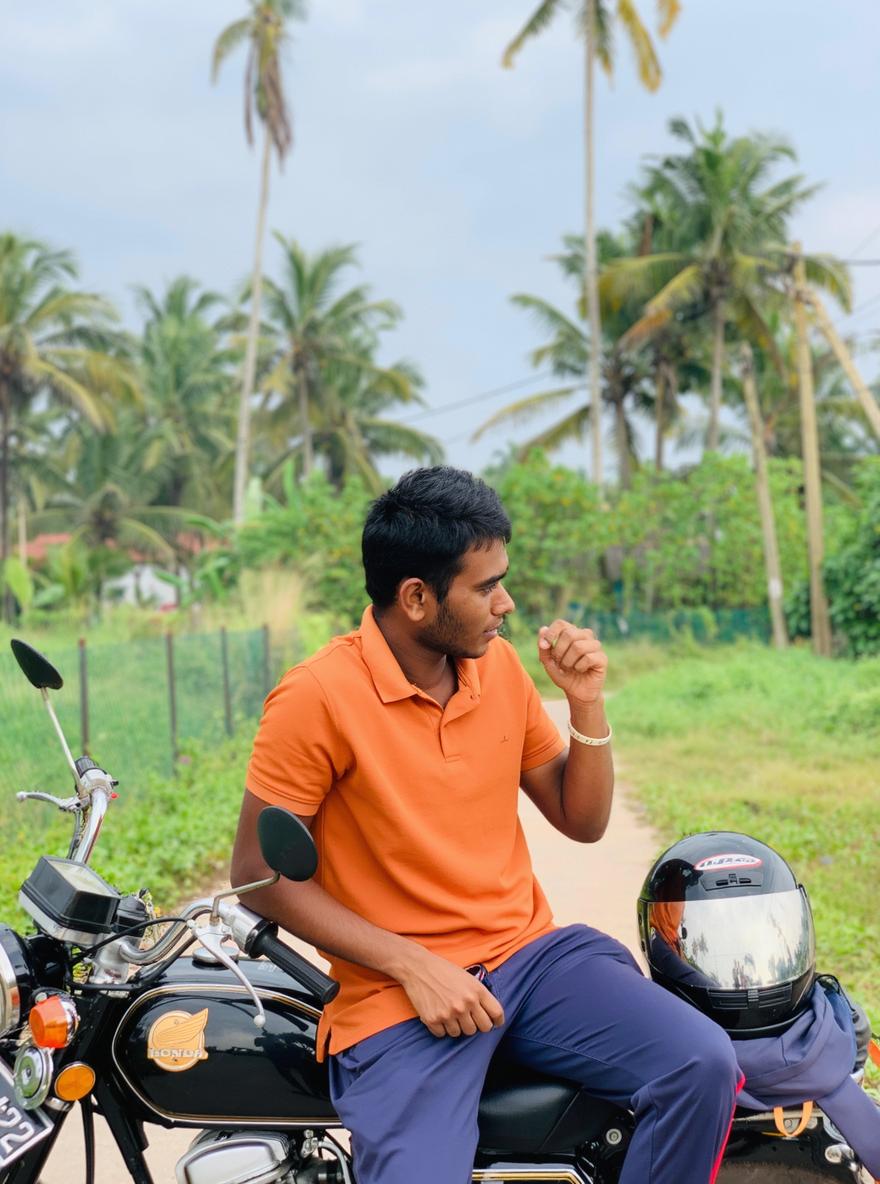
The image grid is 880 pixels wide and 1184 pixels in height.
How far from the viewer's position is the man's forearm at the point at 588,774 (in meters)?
2.35

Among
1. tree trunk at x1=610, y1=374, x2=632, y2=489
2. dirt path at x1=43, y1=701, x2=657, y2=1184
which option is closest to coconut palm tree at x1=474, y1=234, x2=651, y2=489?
tree trunk at x1=610, y1=374, x2=632, y2=489

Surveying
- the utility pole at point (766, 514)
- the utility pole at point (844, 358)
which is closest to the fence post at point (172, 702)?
the utility pole at point (844, 358)

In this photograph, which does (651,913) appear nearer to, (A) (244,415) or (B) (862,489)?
(B) (862,489)

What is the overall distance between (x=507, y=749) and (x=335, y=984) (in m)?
0.56

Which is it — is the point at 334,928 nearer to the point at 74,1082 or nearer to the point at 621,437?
the point at 74,1082

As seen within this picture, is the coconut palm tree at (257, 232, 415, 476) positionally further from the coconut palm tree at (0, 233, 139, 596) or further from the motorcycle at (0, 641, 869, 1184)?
the motorcycle at (0, 641, 869, 1184)

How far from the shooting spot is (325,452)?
36.4m

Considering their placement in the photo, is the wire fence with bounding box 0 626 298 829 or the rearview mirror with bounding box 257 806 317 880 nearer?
the rearview mirror with bounding box 257 806 317 880

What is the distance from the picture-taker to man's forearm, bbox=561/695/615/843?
235cm

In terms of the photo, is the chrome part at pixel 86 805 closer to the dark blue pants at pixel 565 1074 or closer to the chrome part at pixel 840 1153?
the dark blue pants at pixel 565 1074

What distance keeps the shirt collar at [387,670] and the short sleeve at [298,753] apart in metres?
0.12

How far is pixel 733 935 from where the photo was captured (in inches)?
86.6

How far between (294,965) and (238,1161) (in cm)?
36

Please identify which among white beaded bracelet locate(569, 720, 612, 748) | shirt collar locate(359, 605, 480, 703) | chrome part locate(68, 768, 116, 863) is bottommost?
chrome part locate(68, 768, 116, 863)
